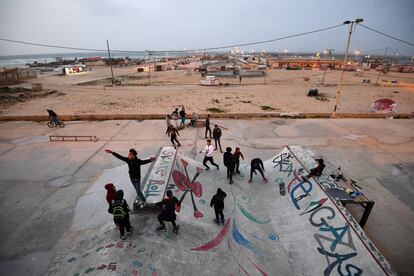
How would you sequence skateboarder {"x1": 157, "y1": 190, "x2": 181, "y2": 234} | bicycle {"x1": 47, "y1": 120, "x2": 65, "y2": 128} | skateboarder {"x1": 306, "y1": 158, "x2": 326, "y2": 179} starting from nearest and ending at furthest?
skateboarder {"x1": 157, "y1": 190, "x2": 181, "y2": 234} → skateboarder {"x1": 306, "y1": 158, "x2": 326, "y2": 179} → bicycle {"x1": 47, "y1": 120, "x2": 65, "y2": 128}

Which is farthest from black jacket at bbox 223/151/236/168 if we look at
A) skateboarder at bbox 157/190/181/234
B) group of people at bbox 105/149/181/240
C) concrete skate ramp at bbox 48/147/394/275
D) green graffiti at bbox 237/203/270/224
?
skateboarder at bbox 157/190/181/234

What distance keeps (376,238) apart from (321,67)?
86.9 meters

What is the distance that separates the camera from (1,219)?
7328 millimetres

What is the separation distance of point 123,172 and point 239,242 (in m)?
6.21

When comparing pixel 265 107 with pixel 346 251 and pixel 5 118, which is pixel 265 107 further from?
pixel 5 118

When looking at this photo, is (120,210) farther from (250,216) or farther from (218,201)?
(250,216)

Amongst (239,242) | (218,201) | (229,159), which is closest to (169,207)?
(218,201)

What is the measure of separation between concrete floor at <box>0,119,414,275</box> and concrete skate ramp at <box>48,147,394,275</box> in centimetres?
61

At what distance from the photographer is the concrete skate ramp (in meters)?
4.94

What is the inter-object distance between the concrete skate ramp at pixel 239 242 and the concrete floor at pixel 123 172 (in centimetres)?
61

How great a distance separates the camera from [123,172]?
9.80 m

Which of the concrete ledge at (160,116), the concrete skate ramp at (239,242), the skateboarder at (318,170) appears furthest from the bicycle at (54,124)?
the skateboarder at (318,170)

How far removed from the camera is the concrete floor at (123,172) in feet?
21.3

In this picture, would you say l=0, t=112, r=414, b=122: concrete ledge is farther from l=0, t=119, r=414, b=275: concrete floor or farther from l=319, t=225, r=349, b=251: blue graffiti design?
l=319, t=225, r=349, b=251: blue graffiti design
